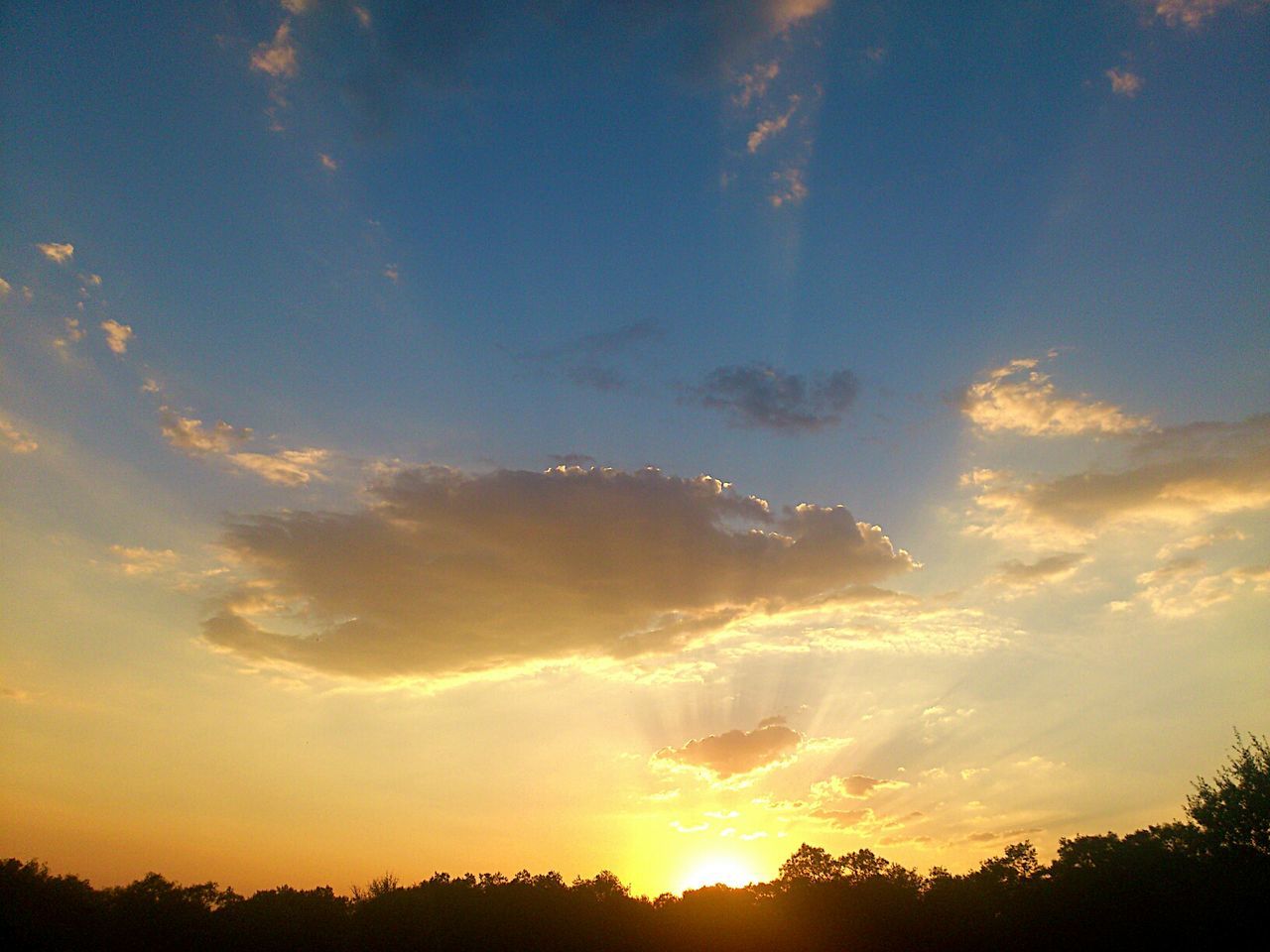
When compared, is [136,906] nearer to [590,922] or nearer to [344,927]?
[344,927]

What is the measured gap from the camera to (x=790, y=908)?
60438mm

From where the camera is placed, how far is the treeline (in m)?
47.4

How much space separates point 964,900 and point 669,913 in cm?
2380

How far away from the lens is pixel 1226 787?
5253 cm

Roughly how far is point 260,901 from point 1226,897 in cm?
6973

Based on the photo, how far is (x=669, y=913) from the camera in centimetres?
6266

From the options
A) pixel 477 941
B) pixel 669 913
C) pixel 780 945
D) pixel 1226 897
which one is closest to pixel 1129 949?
pixel 1226 897

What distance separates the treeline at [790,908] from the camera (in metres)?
47.4

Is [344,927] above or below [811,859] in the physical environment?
below

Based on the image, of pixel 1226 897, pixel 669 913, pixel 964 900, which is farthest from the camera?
pixel 669 913

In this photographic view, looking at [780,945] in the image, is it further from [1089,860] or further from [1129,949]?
[1089,860]

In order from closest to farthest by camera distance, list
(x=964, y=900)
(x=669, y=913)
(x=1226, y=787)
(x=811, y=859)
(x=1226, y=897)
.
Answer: (x=1226, y=897), (x=1226, y=787), (x=964, y=900), (x=669, y=913), (x=811, y=859)

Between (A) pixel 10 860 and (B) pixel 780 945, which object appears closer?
(B) pixel 780 945

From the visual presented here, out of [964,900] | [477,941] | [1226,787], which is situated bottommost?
[477,941]
